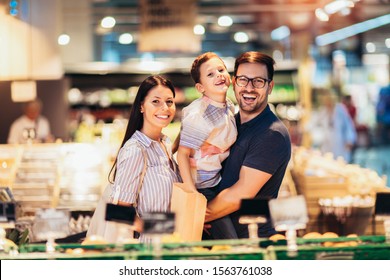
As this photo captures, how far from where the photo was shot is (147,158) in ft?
13.6

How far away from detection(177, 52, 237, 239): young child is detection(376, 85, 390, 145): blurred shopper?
21.9 meters

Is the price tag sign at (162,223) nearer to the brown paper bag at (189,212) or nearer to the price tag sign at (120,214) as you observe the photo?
the price tag sign at (120,214)

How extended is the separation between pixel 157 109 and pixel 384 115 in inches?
879

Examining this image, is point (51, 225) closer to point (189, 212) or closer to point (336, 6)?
point (189, 212)

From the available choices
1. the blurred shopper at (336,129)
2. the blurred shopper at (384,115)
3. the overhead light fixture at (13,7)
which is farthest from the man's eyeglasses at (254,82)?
the blurred shopper at (384,115)

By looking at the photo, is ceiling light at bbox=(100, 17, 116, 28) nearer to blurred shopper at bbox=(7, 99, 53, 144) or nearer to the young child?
blurred shopper at bbox=(7, 99, 53, 144)

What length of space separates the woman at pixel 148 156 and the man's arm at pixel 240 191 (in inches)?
9.9

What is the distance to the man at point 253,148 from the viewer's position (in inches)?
162

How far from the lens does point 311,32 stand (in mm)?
14594

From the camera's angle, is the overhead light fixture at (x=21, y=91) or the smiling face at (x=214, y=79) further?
the overhead light fixture at (x=21, y=91)

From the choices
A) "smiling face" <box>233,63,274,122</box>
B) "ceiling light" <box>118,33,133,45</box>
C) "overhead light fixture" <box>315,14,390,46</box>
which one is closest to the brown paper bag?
"smiling face" <box>233,63,274,122</box>

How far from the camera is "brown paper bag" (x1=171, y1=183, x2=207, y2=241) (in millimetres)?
3957
